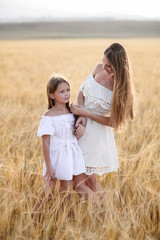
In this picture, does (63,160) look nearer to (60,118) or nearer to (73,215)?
(60,118)

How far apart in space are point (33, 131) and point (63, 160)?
4.96ft

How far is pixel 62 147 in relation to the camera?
173 centimetres

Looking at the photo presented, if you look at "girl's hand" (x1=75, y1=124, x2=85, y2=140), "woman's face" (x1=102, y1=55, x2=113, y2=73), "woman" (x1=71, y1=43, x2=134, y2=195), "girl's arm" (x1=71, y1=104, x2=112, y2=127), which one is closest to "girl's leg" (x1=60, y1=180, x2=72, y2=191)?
"woman" (x1=71, y1=43, x2=134, y2=195)

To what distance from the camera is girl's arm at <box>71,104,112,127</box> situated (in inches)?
71.3

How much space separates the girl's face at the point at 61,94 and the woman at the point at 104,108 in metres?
0.09

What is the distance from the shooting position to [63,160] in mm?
1710

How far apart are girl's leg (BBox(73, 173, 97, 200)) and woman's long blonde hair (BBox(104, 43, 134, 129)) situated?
0.43 m

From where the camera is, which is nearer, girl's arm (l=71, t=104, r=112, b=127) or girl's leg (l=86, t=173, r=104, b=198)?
girl's arm (l=71, t=104, r=112, b=127)

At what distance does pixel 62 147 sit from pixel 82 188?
0.32 m

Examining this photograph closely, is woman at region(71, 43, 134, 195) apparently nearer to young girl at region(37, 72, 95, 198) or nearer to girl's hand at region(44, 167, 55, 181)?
young girl at region(37, 72, 95, 198)

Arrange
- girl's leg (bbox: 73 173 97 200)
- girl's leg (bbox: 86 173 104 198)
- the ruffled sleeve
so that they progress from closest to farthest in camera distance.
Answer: the ruffled sleeve < girl's leg (bbox: 73 173 97 200) < girl's leg (bbox: 86 173 104 198)

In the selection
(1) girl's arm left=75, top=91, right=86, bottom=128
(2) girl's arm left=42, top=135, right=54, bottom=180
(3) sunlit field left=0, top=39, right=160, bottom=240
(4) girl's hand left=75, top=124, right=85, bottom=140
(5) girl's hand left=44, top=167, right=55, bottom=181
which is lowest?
(3) sunlit field left=0, top=39, right=160, bottom=240

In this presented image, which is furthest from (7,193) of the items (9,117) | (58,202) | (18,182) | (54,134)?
(9,117)

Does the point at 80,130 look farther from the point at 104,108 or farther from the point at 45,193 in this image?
the point at 45,193
